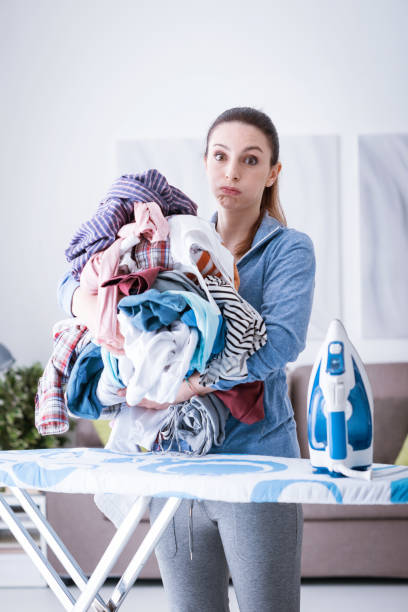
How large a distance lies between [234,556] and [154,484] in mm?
252

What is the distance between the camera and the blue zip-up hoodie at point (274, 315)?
1097mm

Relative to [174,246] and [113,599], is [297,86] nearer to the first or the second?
[174,246]

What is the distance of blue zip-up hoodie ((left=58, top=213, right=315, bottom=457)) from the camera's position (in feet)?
3.60

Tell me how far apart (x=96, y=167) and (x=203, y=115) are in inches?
24.2

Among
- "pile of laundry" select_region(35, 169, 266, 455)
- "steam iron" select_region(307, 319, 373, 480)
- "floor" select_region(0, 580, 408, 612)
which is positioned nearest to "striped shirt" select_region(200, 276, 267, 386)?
"pile of laundry" select_region(35, 169, 266, 455)

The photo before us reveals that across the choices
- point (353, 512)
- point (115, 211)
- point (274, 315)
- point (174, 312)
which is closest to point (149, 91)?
point (353, 512)

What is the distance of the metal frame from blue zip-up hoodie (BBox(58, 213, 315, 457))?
0.78 feet

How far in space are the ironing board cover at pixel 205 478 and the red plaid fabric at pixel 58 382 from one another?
9cm

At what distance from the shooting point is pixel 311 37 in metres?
3.45

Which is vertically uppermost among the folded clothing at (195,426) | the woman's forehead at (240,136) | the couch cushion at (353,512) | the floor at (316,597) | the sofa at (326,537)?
the woman's forehead at (240,136)

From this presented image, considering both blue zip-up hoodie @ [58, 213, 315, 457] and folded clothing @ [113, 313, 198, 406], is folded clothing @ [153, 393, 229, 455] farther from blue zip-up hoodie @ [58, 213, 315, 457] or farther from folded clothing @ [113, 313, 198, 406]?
folded clothing @ [113, 313, 198, 406]

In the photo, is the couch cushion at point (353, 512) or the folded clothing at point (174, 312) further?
the couch cushion at point (353, 512)

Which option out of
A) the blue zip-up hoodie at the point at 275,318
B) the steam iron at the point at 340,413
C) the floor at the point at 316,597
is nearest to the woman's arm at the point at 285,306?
the blue zip-up hoodie at the point at 275,318

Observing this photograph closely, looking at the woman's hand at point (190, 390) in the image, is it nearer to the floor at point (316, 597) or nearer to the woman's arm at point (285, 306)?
the woman's arm at point (285, 306)
